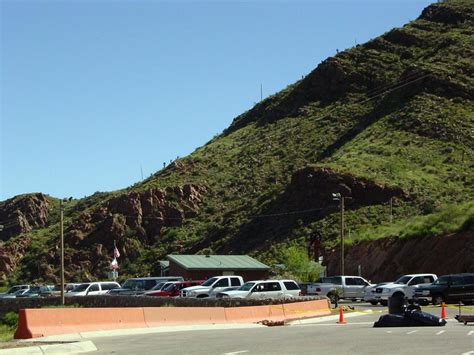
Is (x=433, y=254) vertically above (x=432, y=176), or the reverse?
(x=432, y=176)

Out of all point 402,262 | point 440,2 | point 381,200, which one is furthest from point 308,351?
point 440,2

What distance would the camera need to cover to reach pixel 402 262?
68250mm

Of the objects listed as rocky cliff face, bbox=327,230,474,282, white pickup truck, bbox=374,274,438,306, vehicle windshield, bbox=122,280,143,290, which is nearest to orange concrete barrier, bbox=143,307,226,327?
white pickup truck, bbox=374,274,438,306

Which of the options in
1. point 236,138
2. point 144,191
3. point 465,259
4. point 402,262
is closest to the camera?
point 465,259

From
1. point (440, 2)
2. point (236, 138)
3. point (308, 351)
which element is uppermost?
point (440, 2)

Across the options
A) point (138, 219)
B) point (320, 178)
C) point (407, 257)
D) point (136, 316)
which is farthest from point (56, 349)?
point (138, 219)

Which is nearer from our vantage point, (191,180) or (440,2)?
(191,180)

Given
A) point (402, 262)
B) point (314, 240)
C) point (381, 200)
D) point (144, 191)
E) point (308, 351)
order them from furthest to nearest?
point (144, 191) → point (381, 200) → point (314, 240) → point (402, 262) → point (308, 351)

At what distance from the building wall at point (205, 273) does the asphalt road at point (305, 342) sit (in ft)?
153

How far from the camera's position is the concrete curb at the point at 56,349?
19969 millimetres

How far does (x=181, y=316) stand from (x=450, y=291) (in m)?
20.8

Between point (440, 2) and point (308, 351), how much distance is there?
129532 millimetres

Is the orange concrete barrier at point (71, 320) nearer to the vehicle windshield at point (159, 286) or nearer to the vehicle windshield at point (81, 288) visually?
the vehicle windshield at point (159, 286)

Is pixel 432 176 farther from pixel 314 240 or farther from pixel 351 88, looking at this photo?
pixel 351 88
